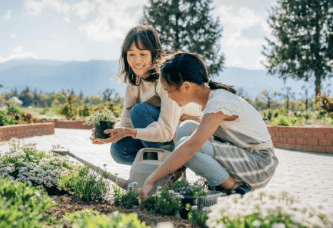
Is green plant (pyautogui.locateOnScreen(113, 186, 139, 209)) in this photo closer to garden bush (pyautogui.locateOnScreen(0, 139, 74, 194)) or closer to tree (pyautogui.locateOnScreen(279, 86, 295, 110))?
garden bush (pyautogui.locateOnScreen(0, 139, 74, 194))

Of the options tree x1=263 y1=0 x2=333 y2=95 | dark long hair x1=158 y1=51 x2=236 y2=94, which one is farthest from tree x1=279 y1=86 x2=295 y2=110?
dark long hair x1=158 y1=51 x2=236 y2=94

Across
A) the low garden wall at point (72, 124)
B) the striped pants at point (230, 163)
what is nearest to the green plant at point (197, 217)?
the striped pants at point (230, 163)

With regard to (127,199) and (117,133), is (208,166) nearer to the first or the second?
(127,199)

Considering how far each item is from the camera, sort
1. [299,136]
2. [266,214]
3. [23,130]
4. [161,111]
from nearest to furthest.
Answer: [266,214], [161,111], [299,136], [23,130]

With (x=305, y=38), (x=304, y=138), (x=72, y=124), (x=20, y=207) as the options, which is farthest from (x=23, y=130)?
(x=305, y=38)

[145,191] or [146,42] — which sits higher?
[146,42]

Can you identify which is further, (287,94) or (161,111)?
(287,94)

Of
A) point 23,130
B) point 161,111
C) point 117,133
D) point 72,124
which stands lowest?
point 72,124

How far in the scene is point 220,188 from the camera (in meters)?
3.01

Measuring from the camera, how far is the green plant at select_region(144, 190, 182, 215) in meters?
2.46

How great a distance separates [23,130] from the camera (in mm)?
11336

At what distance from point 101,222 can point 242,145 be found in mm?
1778

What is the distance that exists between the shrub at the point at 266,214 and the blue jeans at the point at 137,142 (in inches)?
69.8

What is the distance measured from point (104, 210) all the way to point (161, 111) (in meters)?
1.06
